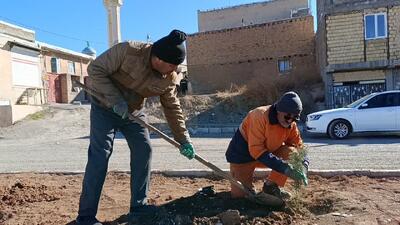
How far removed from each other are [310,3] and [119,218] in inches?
1431

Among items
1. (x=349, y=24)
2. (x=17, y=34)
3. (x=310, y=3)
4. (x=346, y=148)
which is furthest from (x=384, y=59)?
(x=17, y=34)

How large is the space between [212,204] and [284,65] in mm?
25344

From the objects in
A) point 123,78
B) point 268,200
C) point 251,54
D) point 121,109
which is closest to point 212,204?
point 268,200

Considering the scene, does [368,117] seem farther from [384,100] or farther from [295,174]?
[295,174]

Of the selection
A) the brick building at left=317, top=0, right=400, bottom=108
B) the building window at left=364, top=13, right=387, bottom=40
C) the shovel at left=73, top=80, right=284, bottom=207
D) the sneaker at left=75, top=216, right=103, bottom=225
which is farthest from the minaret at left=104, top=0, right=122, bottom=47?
the sneaker at left=75, top=216, right=103, bottom=225

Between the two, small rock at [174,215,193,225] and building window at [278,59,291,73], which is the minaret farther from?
small rock at [174,215,193,225]

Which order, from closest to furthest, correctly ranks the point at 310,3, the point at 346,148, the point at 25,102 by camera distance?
the point at 346,148 → the point at 25,102 → the point at 310,3

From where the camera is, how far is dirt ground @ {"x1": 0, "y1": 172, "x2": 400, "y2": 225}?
13.4 feet

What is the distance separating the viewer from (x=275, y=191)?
448 cm

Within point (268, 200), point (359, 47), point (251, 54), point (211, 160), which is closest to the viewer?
point (268, 200)

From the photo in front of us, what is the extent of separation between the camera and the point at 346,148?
11.2m

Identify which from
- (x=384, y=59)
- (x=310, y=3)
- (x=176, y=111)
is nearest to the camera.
Answer: (x=176, y=111)

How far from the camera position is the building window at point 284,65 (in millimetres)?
28908

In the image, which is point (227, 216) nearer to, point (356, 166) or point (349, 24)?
point (356, 166)
